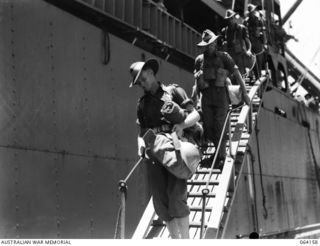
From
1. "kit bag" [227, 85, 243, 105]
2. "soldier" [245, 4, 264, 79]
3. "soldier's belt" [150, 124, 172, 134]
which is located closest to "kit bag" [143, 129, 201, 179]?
"soldier's belt" [150, 124, 172, 134]

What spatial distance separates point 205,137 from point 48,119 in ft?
7.56

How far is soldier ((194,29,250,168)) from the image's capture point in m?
5.64

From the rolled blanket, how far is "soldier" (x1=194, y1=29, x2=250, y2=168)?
2039mm

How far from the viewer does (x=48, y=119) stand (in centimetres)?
527

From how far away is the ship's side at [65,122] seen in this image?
475 cm

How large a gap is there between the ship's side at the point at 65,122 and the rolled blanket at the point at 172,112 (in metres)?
1.89

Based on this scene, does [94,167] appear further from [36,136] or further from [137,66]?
[137,66]

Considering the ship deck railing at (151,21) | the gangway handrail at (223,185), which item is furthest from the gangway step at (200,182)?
the ship deck railing at (151,21)

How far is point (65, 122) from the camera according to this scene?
5.55 meters

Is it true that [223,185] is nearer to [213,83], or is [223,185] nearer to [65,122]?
[213,83]

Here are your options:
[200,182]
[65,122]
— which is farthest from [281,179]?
[65,122]

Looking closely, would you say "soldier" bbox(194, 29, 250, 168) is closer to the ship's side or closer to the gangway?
the gangway

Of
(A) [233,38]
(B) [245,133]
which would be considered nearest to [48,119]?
(B) [245,133]

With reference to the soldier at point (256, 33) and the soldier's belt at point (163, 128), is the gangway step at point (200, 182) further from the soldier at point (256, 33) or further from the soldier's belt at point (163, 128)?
the soldier at point (256, 33)
